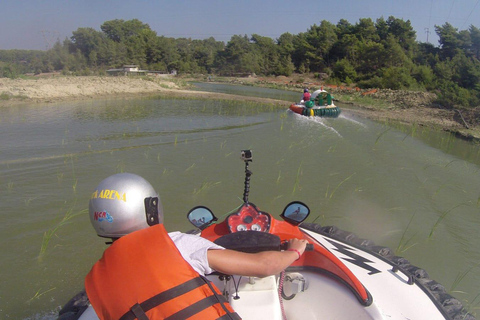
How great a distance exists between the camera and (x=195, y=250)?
165cm

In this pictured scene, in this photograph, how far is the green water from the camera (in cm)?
471

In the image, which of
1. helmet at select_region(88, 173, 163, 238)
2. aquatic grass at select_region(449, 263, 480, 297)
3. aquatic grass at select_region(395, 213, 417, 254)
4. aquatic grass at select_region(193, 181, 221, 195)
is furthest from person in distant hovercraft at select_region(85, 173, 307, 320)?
aquatic grass at select_region(193, 181, 221, 195)

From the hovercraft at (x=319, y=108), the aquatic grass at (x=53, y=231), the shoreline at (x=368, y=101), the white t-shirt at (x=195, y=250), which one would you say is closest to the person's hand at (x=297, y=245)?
the white t-shirt at (x=195, y=250)

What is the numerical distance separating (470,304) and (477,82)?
832 inches

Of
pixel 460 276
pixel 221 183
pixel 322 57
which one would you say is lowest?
pixel 460 276

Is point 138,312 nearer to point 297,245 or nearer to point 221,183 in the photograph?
point 297,245

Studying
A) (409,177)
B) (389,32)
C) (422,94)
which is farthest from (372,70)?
(409,177)

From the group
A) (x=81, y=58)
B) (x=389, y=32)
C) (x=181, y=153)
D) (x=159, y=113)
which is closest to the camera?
(x=181, y=153)

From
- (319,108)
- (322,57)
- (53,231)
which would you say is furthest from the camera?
(322,57)

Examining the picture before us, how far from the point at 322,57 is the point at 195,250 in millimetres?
64165

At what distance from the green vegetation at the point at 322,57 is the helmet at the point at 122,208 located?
66.6 feet

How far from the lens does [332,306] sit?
8.20 feet

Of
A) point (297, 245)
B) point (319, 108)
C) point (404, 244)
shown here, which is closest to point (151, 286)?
point (297, 245)

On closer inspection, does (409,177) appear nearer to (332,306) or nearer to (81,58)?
(332,306)
